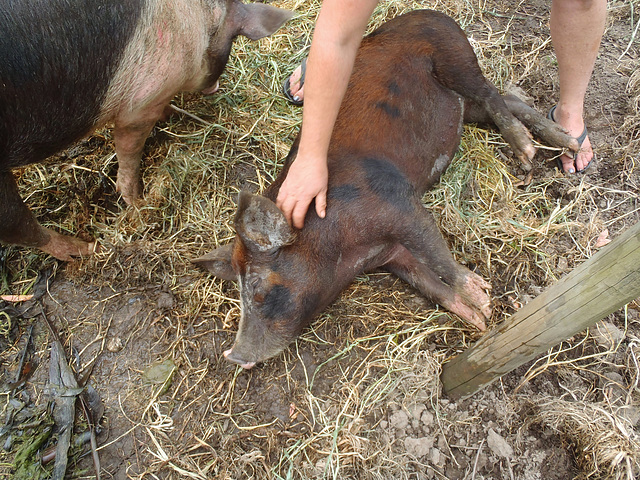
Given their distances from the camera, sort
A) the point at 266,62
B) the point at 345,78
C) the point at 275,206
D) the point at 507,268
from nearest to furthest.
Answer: the point at 345,78 → the point at 275,206 → the point at 507,268 → the point at 266,62

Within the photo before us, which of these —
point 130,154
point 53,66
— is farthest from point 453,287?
point 53,66

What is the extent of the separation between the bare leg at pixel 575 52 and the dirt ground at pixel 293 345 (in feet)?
0.76

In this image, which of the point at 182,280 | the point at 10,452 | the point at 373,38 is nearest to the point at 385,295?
the point at 182,280

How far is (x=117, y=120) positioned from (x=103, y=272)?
1.00 metres

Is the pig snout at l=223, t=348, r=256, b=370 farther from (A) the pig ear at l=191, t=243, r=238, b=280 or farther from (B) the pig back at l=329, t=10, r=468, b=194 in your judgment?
(B) the pig back at l=329, t=10, r=468, b=194

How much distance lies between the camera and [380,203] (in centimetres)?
273

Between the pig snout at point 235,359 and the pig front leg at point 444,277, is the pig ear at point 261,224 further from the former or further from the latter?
the pig front leg at point 444,277

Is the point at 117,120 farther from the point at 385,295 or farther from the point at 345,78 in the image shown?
the point at 385,295

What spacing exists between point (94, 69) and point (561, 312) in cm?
274

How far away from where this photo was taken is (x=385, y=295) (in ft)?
9.94

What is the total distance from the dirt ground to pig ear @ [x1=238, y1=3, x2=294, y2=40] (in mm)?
570

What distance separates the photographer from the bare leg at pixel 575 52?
288 cm

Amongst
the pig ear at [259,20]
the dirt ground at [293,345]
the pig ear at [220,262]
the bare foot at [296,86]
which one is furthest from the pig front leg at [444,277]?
the pig ear at [259,20]

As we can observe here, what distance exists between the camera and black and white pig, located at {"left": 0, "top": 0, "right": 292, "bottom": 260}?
258cm
